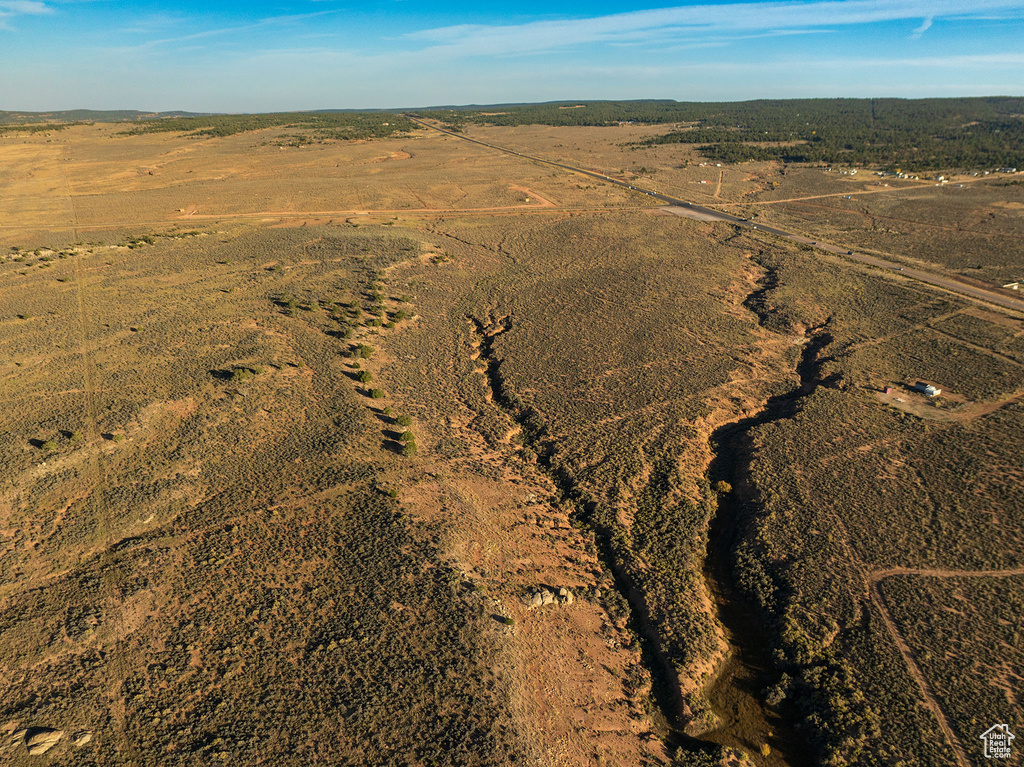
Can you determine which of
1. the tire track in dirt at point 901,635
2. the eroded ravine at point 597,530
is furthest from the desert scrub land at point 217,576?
the tire track in dirt at point 901,635

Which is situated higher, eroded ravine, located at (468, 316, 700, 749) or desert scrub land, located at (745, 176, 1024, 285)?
desert scrub land, located at (745, 176, 1024, 285)

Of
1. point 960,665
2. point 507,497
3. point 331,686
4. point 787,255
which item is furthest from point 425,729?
point 787,255

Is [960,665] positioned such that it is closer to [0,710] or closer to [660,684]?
[660,684]

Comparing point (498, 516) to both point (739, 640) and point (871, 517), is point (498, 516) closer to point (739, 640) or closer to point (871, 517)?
point (739, 640)

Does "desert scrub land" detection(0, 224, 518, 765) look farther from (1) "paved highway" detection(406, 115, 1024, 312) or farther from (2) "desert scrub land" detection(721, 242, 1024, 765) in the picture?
(1) "paved highway" detection(406, 115, 1024, 312)

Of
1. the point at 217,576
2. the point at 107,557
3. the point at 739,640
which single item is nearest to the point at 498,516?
the point at 739,640

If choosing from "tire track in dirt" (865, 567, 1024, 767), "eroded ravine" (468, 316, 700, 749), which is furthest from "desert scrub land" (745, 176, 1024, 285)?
"eroded ravine" (468, 316, 700, 749)
